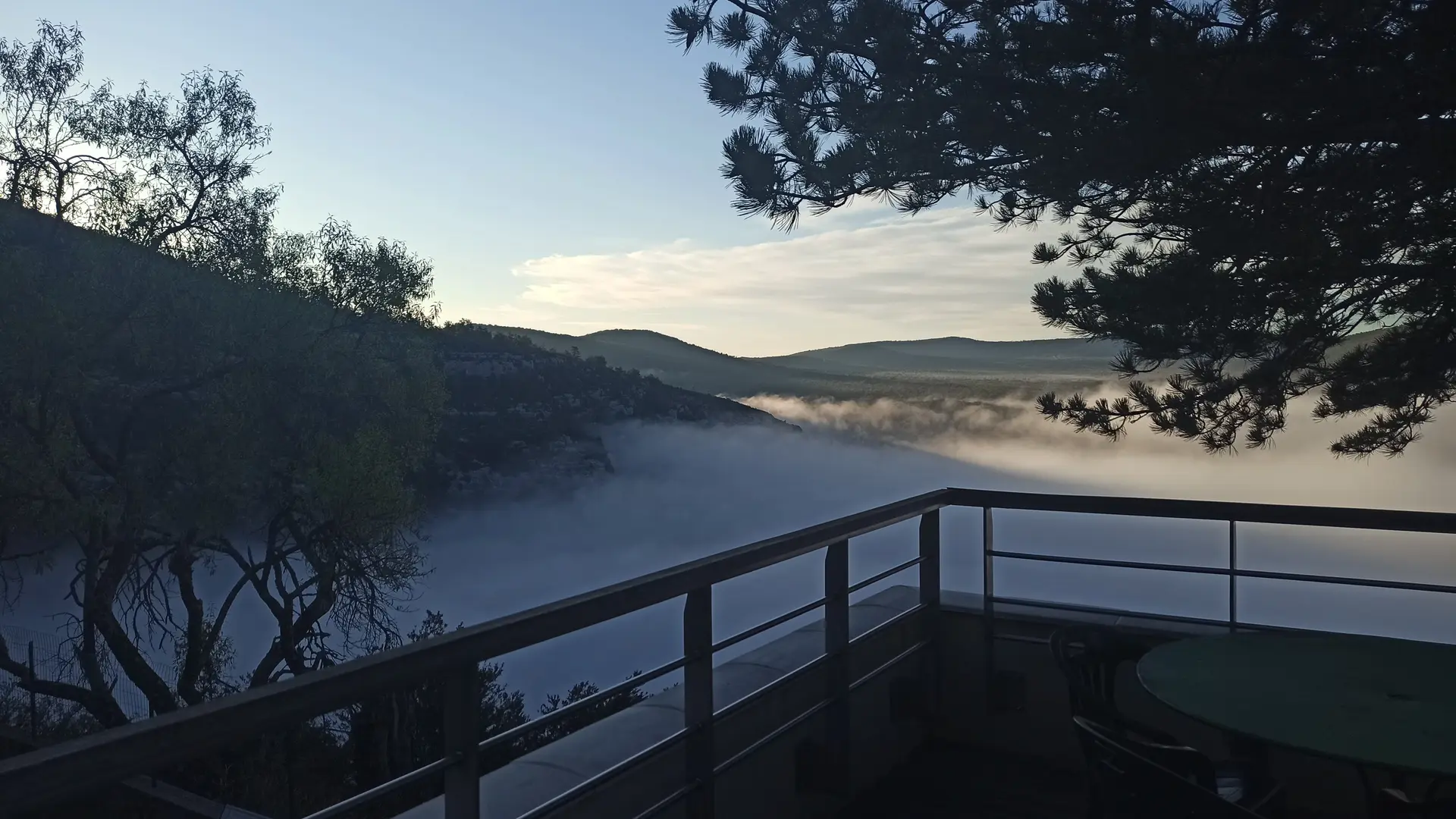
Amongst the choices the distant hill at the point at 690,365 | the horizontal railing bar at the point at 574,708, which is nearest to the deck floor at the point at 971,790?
the horizontal railing bar at the point at 574,708

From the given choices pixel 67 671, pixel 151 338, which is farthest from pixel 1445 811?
pixel 67 671

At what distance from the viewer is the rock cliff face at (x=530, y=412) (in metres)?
25.9

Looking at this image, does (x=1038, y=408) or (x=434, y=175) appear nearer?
(x=1038, y=408)

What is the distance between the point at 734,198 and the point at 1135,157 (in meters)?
1.54

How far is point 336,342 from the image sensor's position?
1502 centimetres

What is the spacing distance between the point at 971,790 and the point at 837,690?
28.5 inches

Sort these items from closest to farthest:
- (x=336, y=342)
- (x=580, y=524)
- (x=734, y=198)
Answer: (x=734, y=198) → (x=336, y=342) → (x=580, y=524)

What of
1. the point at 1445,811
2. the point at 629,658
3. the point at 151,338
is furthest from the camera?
the point at 629,658

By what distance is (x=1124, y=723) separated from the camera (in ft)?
6.96

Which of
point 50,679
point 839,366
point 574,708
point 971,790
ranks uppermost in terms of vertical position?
point 839,366

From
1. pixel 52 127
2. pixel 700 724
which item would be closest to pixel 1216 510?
pixel 700 724

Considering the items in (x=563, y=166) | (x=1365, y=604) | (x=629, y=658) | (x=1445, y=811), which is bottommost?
(x=629, y=658)

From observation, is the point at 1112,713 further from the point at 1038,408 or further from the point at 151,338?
the point at 151,338

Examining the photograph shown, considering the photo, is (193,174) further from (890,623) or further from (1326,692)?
(1326,692)
